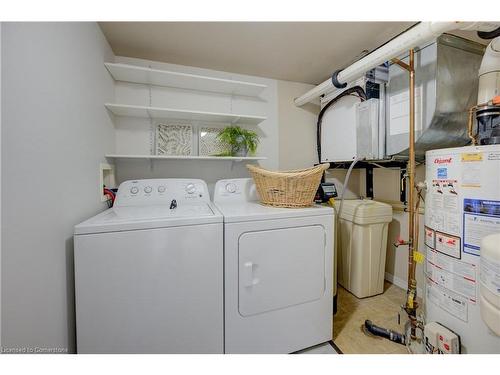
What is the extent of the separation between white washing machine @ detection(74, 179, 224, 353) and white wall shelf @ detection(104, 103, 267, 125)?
991mm

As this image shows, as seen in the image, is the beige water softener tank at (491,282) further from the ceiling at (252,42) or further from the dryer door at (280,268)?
the ceiling at (252,42)

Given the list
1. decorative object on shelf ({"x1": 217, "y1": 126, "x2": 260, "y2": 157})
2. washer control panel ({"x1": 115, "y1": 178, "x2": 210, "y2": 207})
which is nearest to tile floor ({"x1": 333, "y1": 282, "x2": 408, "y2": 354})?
washer control panel ({"x1": 115, "y1": 178, "x2": 210, "y2": 207})

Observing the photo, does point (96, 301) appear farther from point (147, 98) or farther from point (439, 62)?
point (439, 62)

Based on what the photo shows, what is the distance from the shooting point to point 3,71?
0.70m

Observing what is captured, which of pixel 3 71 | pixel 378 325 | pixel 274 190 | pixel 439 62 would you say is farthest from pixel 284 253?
pixel 439 62

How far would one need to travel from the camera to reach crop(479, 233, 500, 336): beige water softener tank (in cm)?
71

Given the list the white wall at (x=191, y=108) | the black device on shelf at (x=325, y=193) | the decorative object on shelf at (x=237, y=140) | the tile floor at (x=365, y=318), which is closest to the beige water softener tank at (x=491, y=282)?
the tile floor at (x=365, y=318)

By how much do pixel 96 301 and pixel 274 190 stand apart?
1156mm

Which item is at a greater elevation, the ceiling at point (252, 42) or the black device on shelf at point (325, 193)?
the ceiling at point (252, 42)

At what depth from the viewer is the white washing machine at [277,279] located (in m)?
1.21

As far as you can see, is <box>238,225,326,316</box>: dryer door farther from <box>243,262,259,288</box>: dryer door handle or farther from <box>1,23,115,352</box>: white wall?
<box>1,23,115,352</box>: white wall

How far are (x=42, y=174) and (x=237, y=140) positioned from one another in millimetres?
1462

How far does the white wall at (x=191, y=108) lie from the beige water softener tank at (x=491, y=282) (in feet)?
5.85

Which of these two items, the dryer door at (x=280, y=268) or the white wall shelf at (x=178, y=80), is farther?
the white wall shelf at (x=178, y=80)
